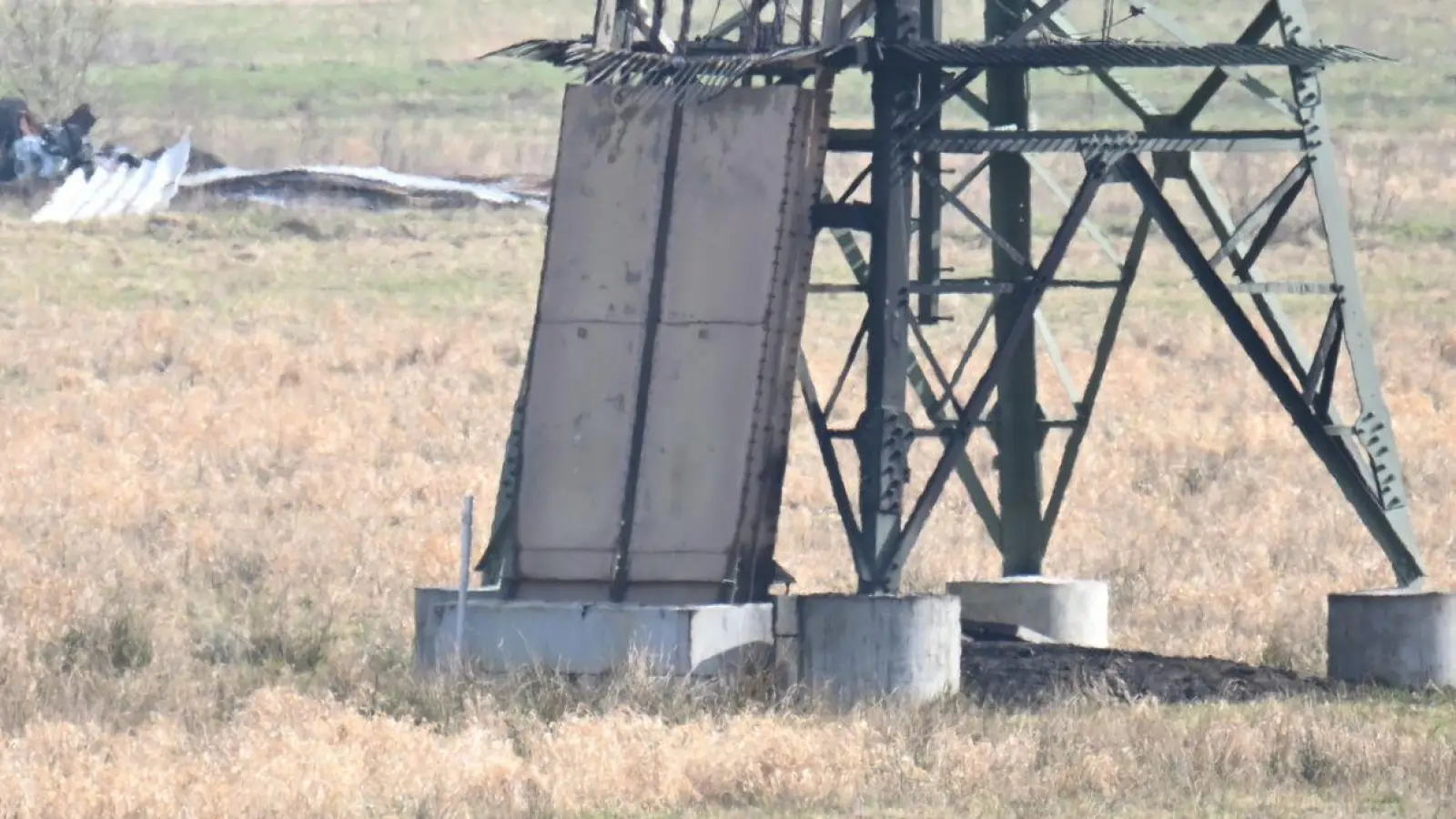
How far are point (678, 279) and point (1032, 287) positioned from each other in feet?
6.88

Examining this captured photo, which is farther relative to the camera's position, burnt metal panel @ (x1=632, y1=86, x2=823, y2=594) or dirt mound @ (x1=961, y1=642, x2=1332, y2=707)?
burnt metal panel @ (x1=632, y1=86, x2=823, y2=594)

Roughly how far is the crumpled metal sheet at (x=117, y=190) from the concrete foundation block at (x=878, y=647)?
36.0m

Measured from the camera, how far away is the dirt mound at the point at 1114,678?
50.9ft

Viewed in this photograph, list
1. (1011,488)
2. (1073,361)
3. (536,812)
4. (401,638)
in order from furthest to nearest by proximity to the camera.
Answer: (1073,361) < (1011,488) < (401,638) < (536,812)

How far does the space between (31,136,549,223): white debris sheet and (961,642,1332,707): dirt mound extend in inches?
1404

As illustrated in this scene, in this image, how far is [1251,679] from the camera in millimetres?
16250

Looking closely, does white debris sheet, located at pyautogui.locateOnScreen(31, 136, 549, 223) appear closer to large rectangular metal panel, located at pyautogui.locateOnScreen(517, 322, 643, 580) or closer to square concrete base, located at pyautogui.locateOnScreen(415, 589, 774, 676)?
large rectangular metal panel, located at pyautogui.locateOnScreen(517, 322, 643, 580)

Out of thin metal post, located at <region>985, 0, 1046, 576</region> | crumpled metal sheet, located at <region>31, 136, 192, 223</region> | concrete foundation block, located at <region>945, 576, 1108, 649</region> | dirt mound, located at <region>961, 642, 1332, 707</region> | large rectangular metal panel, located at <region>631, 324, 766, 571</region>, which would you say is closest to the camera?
dirt mound, located at <region>961, 642, 1332, 707</region>

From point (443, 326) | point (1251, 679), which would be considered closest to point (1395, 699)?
point (1251, 679)

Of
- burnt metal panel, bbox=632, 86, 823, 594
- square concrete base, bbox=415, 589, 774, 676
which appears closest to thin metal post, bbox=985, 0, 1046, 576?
burnt metal panel, bbox=632, 86, 823, 594

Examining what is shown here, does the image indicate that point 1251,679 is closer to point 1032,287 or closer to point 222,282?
point 1032,287

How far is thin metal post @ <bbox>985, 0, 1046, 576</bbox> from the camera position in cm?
1925

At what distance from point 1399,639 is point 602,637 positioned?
188 inches

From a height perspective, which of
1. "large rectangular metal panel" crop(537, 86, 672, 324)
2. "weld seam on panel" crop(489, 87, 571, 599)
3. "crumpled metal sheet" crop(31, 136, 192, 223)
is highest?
"crumpled metal sheet" crop(31, 136, 192, 223)
